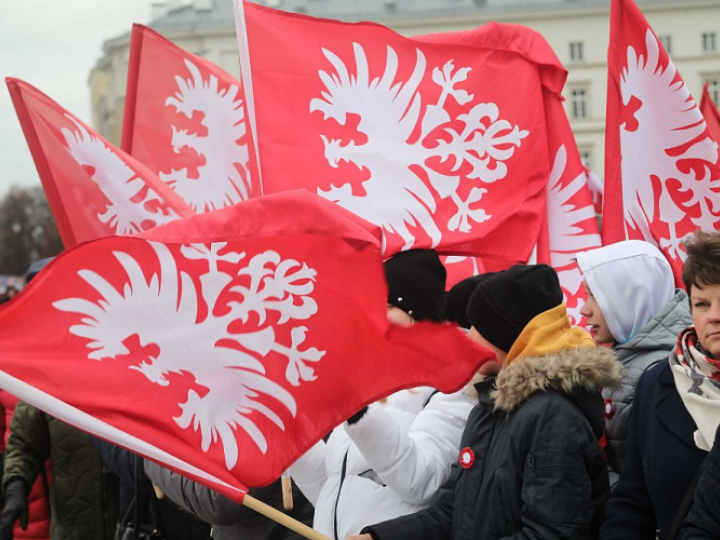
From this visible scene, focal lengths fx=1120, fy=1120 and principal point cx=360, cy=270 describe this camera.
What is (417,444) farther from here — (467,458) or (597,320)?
(597,320)

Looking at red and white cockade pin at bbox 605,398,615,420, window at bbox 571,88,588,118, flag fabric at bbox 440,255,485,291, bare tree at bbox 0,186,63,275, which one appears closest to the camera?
red and white cockade pin at bbox 605,398,615,420

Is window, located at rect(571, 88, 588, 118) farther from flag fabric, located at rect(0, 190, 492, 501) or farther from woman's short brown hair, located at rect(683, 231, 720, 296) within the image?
woman's short brown hair, located at rect(683, 231, 720, 296)

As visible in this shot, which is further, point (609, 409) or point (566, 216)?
point (566, 216)

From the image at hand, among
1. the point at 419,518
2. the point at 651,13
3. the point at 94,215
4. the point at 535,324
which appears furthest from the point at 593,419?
the point at 651,13

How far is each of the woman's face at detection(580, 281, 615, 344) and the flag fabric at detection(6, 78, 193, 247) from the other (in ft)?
6.73

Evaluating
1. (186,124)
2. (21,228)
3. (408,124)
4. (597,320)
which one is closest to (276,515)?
(597,320)

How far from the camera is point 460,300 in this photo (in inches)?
160

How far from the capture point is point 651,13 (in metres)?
56.7

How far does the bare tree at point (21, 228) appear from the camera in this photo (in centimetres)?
6862

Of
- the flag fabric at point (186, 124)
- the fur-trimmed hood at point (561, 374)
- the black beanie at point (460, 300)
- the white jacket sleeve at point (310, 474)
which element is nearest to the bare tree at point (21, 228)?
the flag fabric at point (186, 124)

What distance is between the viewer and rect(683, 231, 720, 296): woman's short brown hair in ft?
9.07

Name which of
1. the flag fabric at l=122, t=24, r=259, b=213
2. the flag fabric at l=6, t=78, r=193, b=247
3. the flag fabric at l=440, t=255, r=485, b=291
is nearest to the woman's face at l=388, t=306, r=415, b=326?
the flag fabric at l=6, t=78, r=193, b=247

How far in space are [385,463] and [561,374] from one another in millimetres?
571

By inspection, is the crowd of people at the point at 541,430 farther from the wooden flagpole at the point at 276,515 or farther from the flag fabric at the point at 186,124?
the flag fabric at the point at 186,124
